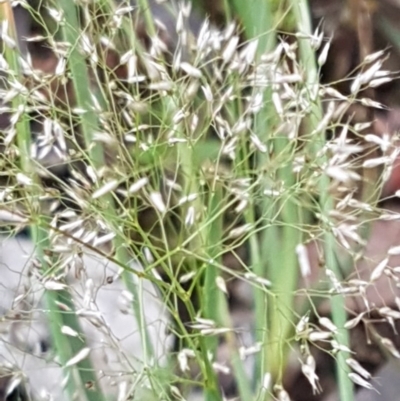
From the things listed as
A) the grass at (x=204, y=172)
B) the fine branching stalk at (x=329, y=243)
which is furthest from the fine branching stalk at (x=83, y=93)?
the fine branching stalk at (x=329, y=243)

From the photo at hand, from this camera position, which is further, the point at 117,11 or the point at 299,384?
the point at 299,384

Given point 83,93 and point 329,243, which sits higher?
point 83,93

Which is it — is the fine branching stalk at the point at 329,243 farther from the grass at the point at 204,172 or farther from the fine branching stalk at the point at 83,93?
the fine branching stalk at the point at 83,93

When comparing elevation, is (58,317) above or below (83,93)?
below

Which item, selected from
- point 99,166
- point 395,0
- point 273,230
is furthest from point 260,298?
point 395,0

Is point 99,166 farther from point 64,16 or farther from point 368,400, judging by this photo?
point 368,400

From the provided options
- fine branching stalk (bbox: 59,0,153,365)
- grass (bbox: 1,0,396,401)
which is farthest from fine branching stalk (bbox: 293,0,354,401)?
fine branching stalk (bbox: 59,0,153,365)

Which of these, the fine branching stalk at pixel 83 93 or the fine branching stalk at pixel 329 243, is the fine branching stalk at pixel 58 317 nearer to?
the fine branching stalk at pixel 83 93

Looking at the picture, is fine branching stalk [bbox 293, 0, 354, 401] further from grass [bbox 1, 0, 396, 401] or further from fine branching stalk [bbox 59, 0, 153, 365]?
fine branching stalk [bbox 59, 0, 153, 365]
